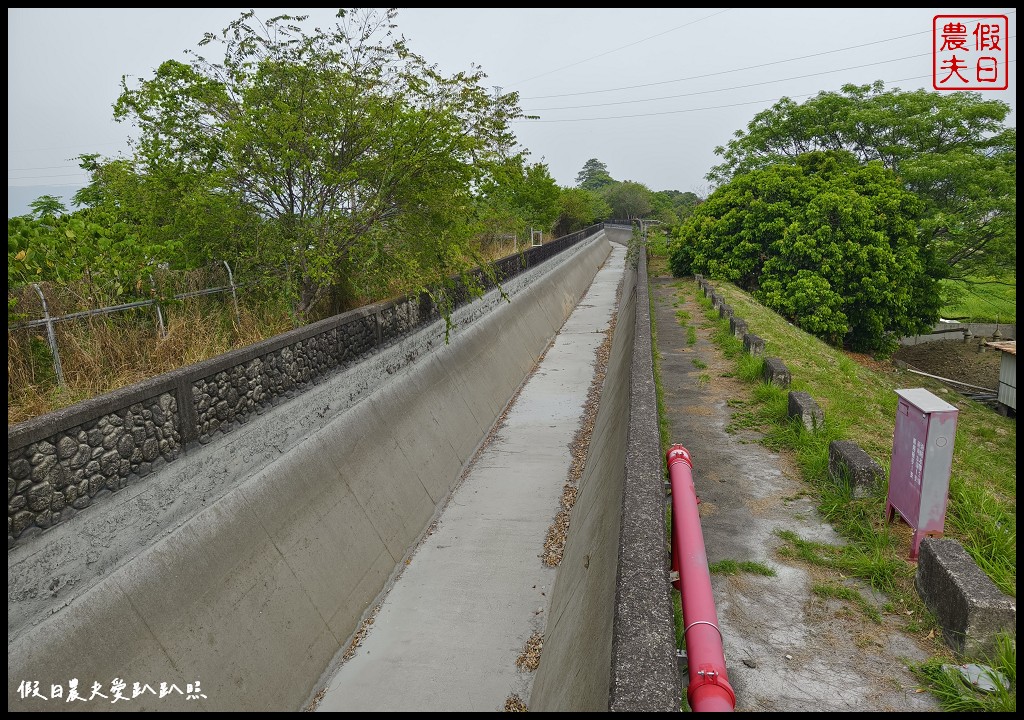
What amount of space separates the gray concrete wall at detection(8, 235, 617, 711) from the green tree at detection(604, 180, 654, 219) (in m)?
84.8

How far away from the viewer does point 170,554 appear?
202 inches

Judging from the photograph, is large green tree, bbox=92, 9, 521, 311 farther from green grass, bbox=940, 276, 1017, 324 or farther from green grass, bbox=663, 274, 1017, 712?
green grass, bbox=940, 276, 1017, 324

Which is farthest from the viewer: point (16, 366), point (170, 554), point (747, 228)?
point (747, 228)

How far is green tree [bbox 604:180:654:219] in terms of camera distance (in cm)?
9019

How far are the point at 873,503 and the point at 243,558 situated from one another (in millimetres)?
5613

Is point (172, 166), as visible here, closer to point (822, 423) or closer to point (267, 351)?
point (267, 351)

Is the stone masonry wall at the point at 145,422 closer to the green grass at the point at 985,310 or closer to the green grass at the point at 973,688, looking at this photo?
the green grass at the point at 973,688

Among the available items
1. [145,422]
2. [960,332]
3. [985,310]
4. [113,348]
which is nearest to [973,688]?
[145,422]

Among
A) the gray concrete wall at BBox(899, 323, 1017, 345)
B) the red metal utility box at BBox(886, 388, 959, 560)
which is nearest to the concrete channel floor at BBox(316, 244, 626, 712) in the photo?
the red metal utility box at BBox(886, 388, 959, 560)

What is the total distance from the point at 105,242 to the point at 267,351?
7.79 feet

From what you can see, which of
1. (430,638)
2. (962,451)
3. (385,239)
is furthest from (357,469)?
(962,451)

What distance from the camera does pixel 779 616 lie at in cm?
396

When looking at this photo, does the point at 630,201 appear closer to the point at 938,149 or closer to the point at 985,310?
the point at 985,310

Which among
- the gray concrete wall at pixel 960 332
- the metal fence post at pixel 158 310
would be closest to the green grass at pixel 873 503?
the metal fence post at pixel 158 310
